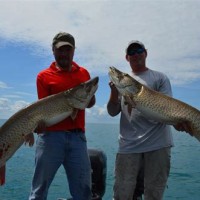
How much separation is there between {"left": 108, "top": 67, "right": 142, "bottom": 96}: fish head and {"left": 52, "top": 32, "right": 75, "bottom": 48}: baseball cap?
0.88 metres

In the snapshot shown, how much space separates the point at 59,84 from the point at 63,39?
79cm

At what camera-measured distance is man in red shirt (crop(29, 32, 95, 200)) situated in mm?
5902

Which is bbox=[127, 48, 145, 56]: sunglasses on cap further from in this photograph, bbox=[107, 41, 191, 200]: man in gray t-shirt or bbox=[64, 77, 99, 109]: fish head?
bbox=[64, 77, 99, 109]: fish head

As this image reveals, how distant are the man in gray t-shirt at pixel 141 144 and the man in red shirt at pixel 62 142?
0.63 meters

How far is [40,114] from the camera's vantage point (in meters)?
5.92

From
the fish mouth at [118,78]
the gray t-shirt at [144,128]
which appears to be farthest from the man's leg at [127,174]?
the fish mouth at [118,78]

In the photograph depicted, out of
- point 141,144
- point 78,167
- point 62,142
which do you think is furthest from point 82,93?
point 141,144

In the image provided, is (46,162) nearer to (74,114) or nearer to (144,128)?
(74,114)

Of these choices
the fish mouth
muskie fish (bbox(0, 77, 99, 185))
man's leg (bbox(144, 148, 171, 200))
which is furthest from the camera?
Answer: man's leg (bbox(144, 148, 171, 200))

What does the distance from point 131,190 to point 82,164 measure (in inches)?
41.4

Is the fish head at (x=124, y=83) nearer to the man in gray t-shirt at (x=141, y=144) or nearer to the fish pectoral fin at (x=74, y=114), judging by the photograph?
the man in gray t-shirt at (x=141, y=144)

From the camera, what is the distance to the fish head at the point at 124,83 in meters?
6.15

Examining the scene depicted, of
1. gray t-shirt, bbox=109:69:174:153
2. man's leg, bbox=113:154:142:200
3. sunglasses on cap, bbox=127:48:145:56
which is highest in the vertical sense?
sunglasses on cap, bbox=127:48:145:56

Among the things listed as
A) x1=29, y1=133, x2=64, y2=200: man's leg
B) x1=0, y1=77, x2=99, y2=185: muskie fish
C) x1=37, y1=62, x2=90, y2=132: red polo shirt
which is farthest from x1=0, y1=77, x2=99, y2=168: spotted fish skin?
x1=29, y1=133, x2=64, y2=200: man's leg
